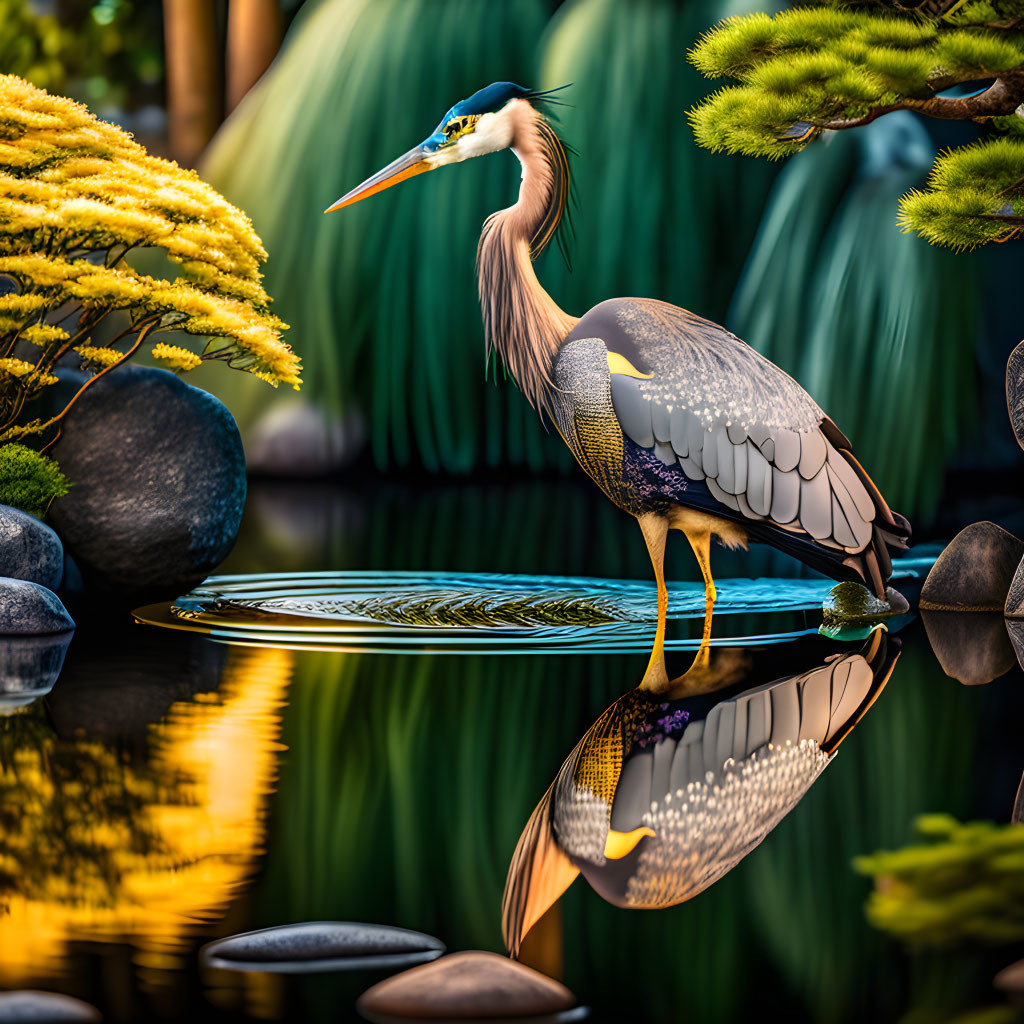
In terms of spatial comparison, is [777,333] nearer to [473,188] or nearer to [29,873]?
[473,188]

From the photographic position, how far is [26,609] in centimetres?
488

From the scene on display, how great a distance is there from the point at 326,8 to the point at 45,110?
22.6 feet

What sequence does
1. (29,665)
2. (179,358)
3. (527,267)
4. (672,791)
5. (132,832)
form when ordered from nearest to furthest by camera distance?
(132,832) → (672,791) → (29,665) → (527,267) → (179,358)

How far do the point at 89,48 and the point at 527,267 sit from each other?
10.4 m

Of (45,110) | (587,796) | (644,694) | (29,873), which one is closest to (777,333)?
(45,110)

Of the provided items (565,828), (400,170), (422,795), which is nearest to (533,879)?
(565,828)

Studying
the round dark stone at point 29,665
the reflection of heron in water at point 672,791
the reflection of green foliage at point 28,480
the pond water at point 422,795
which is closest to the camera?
the pond water at point 422,795

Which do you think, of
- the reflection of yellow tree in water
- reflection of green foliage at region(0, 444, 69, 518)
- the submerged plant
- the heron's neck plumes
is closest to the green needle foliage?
the heron's neck plumes

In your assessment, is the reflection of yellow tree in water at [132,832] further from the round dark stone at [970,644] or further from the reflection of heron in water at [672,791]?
the round dark stone at [970,644]

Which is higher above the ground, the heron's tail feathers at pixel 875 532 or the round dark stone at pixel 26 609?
the heron's tail feathers at pixel 875 532

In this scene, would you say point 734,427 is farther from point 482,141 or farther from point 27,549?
point 27,549

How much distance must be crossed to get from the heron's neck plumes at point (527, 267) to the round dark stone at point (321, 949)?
3.02 meters

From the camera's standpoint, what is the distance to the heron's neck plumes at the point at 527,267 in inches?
199

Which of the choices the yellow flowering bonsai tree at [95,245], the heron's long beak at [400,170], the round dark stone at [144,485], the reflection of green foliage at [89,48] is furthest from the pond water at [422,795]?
the reflection of green foliage at [89,48]
